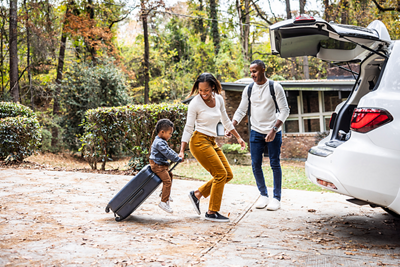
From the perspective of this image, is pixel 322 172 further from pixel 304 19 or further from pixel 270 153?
pixel 304 19

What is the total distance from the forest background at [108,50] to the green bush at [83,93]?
0.05 m

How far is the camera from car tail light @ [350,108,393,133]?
3137 millimetres

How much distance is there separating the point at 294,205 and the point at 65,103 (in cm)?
1522

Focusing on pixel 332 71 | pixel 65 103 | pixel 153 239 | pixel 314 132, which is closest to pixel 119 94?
pixel 65 103

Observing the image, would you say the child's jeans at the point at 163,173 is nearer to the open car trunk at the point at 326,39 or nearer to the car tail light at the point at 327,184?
the car tail light at the point at 327,184

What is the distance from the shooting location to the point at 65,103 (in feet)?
58.1

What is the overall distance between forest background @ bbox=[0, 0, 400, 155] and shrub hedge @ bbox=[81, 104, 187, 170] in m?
9.40

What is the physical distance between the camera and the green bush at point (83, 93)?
17672 mm

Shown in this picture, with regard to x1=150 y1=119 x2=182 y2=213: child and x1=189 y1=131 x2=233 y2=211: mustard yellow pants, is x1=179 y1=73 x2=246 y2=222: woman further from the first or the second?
x1=150 y1=119 x2=182 y2=213: child

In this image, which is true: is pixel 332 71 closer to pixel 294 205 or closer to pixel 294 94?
pixel 294 94

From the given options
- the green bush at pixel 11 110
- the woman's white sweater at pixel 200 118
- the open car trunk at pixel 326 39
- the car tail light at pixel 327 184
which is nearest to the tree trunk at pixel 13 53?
the green bush at pixel 11 110

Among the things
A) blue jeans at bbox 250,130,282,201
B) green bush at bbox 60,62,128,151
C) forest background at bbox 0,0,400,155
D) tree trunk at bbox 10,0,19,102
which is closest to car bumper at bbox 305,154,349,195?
blue jeans at bbox 250,130,282,201

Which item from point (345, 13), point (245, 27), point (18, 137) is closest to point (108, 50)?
point (245, 27)

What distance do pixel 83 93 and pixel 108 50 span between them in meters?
6.55
